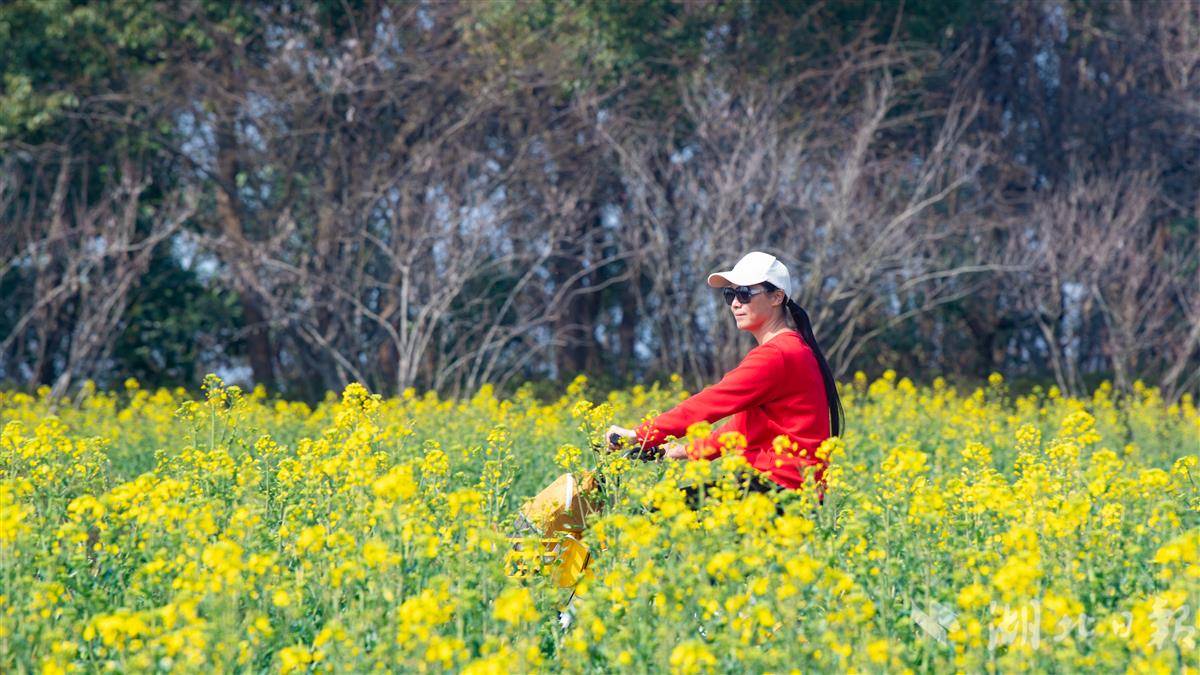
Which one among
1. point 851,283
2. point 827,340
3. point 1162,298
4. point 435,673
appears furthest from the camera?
point 1162,298

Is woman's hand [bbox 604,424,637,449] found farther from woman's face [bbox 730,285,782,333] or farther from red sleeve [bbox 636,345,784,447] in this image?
woman's face [bbox 730,285,782,333]

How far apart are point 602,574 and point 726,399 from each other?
94cm

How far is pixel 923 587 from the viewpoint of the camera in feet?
13.5

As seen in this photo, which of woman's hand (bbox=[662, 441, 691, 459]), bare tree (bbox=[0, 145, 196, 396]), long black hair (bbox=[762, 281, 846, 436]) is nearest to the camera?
woman's hand (bbox=[662, 441, 691, 459])

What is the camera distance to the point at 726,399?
4922 millimetres

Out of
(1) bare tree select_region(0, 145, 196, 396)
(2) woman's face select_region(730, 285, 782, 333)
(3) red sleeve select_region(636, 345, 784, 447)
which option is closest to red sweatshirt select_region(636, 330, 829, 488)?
(3) red sleeve select_region(636, 345, 784, 447)

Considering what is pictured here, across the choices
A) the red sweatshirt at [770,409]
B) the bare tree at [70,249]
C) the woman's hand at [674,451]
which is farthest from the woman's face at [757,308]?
the bare tree at [70,249]

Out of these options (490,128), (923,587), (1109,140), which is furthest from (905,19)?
(923,587)

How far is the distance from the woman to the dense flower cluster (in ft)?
0.55

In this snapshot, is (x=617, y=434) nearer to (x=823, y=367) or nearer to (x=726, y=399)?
(x=726, y=399)

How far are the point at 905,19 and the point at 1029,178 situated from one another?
3.20 meters

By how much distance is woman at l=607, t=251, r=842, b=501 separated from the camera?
492 centimetres

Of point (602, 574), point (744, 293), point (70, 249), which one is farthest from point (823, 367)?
point (70, 249)

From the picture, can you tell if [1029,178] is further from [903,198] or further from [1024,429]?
[1024,429]
